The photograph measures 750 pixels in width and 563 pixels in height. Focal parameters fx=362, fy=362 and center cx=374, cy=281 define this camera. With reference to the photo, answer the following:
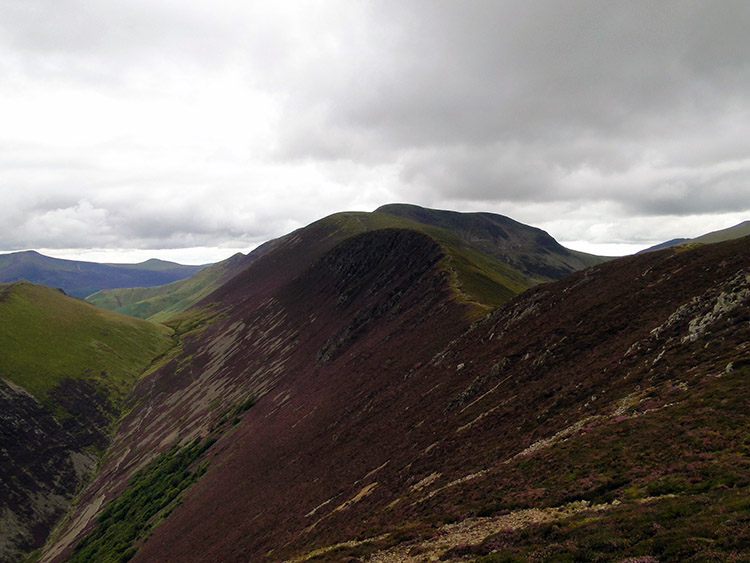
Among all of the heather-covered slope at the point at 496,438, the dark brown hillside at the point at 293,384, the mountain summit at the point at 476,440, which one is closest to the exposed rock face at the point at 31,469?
the mountain summit at the point at 476,440

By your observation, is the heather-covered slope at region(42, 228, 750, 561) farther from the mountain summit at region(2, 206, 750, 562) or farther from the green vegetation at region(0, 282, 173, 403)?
the green vegetation at region(0, 282, 173, 403)

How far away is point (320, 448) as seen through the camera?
59.5 m

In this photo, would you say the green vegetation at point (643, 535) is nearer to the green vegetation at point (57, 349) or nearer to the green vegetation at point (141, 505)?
the green vegetation at point (141, 505)

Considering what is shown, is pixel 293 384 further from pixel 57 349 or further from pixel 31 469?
pixel 57 349

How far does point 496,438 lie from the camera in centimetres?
3562

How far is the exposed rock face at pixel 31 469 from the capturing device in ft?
285

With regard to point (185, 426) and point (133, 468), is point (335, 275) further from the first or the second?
point (133, 468)

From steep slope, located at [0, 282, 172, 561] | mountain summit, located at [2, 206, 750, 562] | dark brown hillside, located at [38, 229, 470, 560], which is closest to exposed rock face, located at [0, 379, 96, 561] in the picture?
steep slope, located at [0, 282, 172, 561]

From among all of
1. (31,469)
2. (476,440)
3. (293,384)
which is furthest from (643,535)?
(31,469)

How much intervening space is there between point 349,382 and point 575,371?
48352mm

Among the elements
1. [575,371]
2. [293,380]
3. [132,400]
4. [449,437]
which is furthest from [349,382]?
[132,400]

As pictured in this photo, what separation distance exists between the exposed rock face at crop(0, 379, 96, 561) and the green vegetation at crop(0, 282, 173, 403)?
11478 millimetres

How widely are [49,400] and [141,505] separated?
3140 inches

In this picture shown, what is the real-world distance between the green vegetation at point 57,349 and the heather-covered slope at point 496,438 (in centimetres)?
6161
